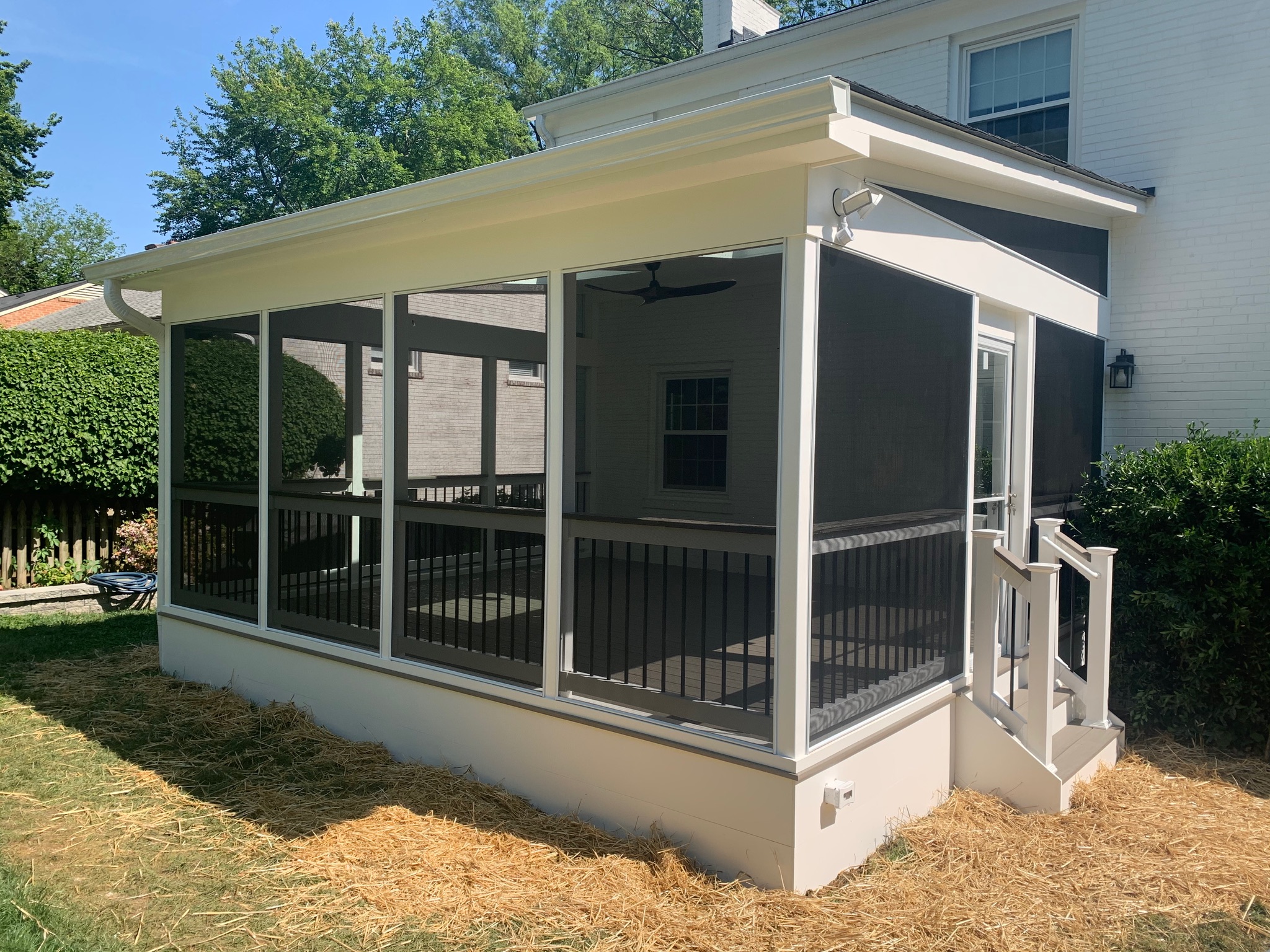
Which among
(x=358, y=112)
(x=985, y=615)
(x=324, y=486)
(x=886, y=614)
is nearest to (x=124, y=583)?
(x=324, y=486)

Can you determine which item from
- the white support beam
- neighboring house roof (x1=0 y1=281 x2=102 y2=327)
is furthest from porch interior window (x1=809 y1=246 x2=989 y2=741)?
neighboring house roof (x1=0 y1=281 x2=102 y2=327)

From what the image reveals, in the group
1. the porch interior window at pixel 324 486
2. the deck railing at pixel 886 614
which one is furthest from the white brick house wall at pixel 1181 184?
the porch interior window at pixel 324 486

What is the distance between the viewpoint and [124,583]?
962cm

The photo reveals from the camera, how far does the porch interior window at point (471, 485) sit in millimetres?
5066

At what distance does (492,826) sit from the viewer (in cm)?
430

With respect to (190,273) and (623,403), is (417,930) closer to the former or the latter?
(190,273)

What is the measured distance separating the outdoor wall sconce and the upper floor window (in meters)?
4.73

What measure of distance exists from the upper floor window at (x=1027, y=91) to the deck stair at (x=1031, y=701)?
4.03 metres

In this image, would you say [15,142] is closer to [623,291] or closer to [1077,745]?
[623,291]

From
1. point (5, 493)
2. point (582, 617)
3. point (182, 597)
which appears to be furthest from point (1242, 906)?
point (5, 493)

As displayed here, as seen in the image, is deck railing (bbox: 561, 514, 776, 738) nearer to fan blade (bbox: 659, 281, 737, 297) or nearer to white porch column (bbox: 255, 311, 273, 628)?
white porch column (bbox: 255, 311, 273, 628)

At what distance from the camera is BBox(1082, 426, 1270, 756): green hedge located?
5309 millimetres

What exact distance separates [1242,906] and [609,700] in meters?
2.74

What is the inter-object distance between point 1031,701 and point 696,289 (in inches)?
165
